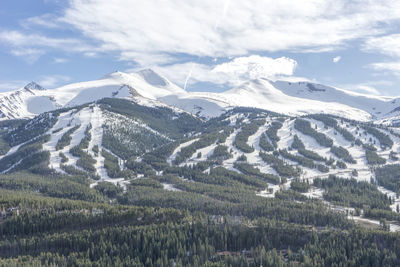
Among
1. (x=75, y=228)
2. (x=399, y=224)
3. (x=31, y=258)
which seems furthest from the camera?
(x=399, y=224)

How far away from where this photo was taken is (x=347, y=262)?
130 metres

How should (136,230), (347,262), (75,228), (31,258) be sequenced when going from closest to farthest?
(347,262) < (31,258) < (136,230) < (75,228)

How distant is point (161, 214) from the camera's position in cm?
18388

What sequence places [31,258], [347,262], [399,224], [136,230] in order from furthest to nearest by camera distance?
[399,224] < [136,230] < [31,258] < [347,262]

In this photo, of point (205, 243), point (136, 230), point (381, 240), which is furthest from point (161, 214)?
point (381, 240)

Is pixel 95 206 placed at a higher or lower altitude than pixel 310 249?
higher

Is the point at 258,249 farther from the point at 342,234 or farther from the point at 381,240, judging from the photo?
the point at 381,240

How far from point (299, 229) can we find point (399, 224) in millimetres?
67246

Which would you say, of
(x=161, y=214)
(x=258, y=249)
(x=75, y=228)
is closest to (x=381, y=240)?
(x=258, y=249)

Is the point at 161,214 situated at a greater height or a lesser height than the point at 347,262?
greater

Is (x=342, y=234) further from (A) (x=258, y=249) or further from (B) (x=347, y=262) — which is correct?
(A) (x=258, y=249)

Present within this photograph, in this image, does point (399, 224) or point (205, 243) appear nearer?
point (205, 243)

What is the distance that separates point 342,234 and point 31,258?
416 feet

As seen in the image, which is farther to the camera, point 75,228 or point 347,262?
point 75,228
